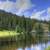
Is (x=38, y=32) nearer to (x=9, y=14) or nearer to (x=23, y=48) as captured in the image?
(x=23, y=48)

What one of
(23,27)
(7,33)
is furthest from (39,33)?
(7,33)

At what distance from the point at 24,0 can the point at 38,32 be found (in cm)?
74

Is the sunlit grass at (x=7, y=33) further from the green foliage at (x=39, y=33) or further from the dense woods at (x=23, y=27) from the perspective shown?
the green foliage at (x=39, y=33)

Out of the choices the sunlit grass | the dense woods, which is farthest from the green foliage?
the sunlit grass

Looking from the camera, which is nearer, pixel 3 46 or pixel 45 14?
pixel 3 46

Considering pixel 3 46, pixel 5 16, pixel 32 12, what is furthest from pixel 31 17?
pixel 3 46

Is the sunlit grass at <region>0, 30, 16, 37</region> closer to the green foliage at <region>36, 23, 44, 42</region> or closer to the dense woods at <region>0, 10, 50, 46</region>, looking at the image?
the dense woods at <region>0, 10, 50, 46</region>

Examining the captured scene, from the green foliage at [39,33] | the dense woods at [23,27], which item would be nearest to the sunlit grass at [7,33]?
the dense woods at [23,27]

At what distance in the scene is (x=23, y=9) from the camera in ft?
10.0

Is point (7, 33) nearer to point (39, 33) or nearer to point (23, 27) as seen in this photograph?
point (23, 27)

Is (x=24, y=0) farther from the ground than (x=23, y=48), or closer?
farther from the ground

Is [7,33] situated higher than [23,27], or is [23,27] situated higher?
[23,27]

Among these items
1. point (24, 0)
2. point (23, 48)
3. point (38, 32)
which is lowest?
point (23, 48)

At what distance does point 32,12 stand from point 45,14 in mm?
275
